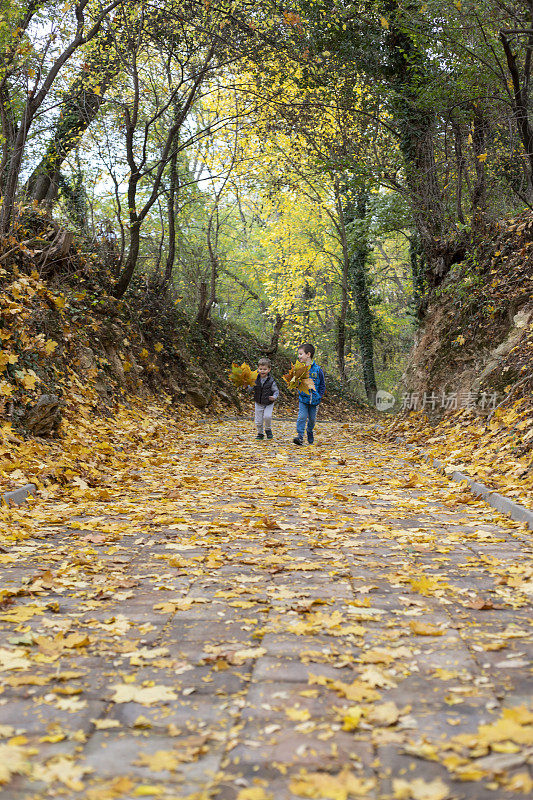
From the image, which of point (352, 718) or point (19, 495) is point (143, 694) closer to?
point (352, 718)

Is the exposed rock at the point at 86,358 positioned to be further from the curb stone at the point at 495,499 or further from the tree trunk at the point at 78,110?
the curb stone at the point at 495,499

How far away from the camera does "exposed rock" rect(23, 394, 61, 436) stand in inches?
322

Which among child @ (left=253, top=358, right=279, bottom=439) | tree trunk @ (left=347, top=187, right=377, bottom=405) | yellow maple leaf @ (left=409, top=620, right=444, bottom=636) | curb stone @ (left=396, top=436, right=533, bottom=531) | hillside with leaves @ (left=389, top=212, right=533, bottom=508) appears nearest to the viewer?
yellow maple leaf @ (left=409, top=620, right=444, bottom=636)

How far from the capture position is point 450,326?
13852 mm

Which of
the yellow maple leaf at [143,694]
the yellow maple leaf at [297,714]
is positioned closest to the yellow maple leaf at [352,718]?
the yellow maple leaf at [297,714]

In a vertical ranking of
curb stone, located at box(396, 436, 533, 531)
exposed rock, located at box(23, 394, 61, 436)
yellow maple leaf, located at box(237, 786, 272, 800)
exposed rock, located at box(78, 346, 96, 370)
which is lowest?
yellow maple leaf, located at box(237, 786, 272, 800)

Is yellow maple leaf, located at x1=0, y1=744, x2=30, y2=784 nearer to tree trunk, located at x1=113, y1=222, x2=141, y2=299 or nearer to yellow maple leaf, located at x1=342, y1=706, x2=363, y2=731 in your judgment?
yellow maple leaf, located at x1=342, y1=706, x2=363, y2=731

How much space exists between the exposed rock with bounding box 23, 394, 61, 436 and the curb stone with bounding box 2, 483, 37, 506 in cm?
159

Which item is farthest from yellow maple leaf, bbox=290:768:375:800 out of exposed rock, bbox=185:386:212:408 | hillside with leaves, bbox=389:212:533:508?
exposed rock, bbox=185:386:212:408

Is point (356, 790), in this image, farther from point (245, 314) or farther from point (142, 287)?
point (245, 314)

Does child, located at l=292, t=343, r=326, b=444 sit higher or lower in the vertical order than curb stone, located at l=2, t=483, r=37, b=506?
higher

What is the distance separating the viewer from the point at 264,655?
3.11 meters

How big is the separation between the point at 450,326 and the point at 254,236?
2729 centimetres

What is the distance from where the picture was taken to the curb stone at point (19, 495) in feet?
20.1
